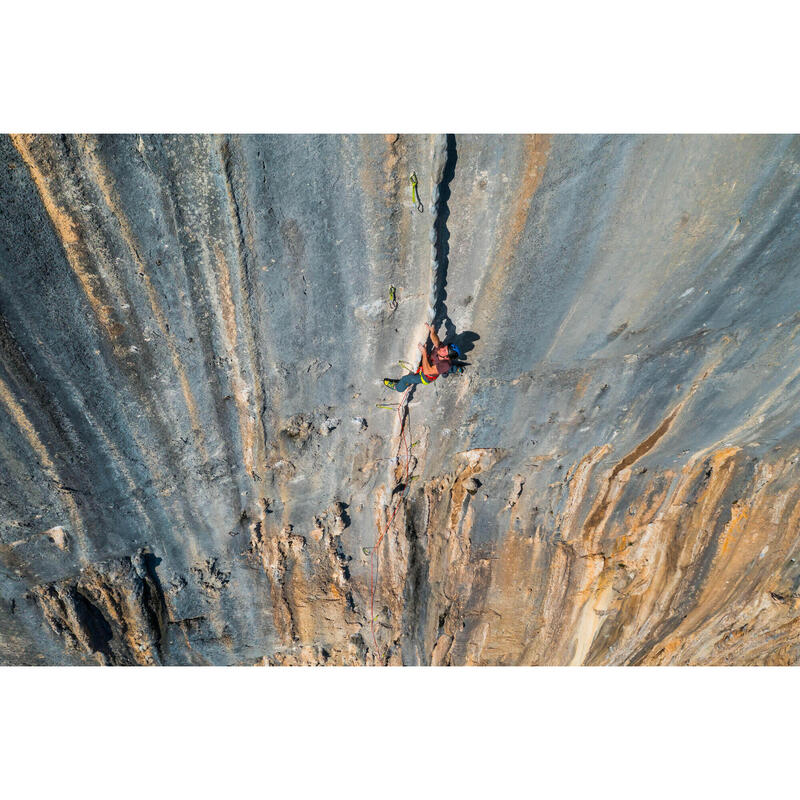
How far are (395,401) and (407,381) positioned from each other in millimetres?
187

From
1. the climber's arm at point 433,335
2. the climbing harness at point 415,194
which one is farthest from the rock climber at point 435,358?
the climbing harness at point 415,194

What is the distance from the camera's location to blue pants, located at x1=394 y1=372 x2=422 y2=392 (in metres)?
3.46

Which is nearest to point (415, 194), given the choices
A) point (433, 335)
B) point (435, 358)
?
point (433, 335)

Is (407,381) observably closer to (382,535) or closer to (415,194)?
(415,194)

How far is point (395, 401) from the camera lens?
359 cm

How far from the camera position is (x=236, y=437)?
3.51m

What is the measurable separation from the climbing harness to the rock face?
56 mm

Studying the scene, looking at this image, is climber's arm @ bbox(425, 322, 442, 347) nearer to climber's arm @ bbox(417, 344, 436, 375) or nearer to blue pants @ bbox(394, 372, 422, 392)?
climber's arm @ bbox(417, 344, 436, 375)

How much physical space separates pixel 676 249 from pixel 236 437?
289 centimetres

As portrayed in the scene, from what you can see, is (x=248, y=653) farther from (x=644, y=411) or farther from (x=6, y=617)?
(x=644, y=411)

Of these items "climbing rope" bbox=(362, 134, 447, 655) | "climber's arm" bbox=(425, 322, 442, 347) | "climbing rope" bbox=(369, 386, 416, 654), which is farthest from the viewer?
"climbing rope" bbox=(369, 386, 416, 654)

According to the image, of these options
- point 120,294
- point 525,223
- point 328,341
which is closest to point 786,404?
point 525,223

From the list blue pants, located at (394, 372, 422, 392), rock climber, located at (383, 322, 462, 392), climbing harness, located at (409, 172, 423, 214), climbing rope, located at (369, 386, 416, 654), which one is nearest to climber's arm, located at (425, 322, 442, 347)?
rock climber, located at (383, 322, 462, 392)

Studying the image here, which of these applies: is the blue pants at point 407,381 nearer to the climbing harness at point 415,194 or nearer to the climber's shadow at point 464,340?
the climber's shadow at point 464,340
